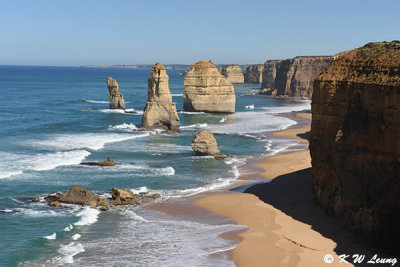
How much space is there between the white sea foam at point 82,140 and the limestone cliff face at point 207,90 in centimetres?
2644

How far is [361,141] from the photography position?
2311cm

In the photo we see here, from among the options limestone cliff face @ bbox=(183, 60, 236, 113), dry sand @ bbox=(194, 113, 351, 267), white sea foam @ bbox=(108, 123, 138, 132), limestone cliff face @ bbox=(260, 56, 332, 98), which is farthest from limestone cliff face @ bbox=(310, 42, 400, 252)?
limestone cliff face @ bbox=(260, 56, 332, 98)

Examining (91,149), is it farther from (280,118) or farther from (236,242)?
(280,118)

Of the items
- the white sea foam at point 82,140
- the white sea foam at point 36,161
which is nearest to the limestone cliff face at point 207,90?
the white sea foam at point 82,140

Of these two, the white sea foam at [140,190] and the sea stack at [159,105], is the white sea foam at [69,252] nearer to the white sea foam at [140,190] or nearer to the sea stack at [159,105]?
the white sea foam at [140,190]

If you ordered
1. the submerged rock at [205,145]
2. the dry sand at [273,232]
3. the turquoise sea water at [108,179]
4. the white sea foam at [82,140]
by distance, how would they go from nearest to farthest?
the dry sand at [273,232]
the turquoise sea water at [108,179]
the submerged rock at [205,145]
the white sea foam at [82,140]

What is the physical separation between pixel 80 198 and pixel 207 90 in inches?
2232

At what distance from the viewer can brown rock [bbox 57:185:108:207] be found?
101 feet

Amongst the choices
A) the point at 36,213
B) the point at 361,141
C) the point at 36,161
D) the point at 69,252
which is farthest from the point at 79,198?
the point at 361,141

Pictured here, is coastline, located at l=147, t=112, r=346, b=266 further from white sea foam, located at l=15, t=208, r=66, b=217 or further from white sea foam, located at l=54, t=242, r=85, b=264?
white sea foam, located at l=54, t=242, r=85, b=264

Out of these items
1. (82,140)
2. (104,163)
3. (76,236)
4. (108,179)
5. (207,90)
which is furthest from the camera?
(207,90)

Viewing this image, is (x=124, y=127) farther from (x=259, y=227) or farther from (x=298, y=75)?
(x=298, y=75)

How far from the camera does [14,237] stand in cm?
2514

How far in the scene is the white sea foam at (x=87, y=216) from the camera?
27.4m
